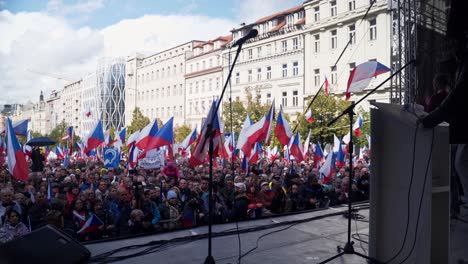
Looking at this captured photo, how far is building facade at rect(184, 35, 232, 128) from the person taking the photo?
52.5m

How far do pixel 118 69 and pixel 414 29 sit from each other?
7402 centimetres

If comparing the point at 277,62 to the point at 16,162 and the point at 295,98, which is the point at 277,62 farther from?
the point at 16,162

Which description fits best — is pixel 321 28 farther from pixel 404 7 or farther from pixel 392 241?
pixel 392 241

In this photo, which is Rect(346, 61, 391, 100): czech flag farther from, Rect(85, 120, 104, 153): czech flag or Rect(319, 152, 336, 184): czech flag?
Rect(85, 120, 104, 153): czech flag

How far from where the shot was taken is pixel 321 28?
3869cm

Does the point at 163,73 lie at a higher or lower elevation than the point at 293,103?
higher

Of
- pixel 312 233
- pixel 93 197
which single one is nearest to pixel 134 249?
pixel 312 233

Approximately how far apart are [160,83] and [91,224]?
59.4 meters

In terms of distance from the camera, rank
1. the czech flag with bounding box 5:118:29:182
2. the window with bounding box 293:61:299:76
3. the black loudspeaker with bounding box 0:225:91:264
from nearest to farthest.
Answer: the black loudspeaker with bounding box 0:225:91:264 < the czech flag with bounding box 5:118:29:182 < the window with bounding box 293:61:299:76

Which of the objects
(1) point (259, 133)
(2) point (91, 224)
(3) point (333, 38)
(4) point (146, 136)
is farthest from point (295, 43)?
(2) point (91, 224)

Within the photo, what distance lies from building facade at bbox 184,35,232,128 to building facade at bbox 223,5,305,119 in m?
3.65

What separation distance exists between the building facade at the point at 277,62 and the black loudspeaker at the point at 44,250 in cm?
3653

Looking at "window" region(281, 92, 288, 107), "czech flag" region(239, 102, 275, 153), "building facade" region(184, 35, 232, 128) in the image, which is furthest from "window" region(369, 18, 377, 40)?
"czech flag" region(239, 102, 275, 153)

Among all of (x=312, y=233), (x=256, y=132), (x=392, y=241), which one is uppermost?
(x=256, y=132)
